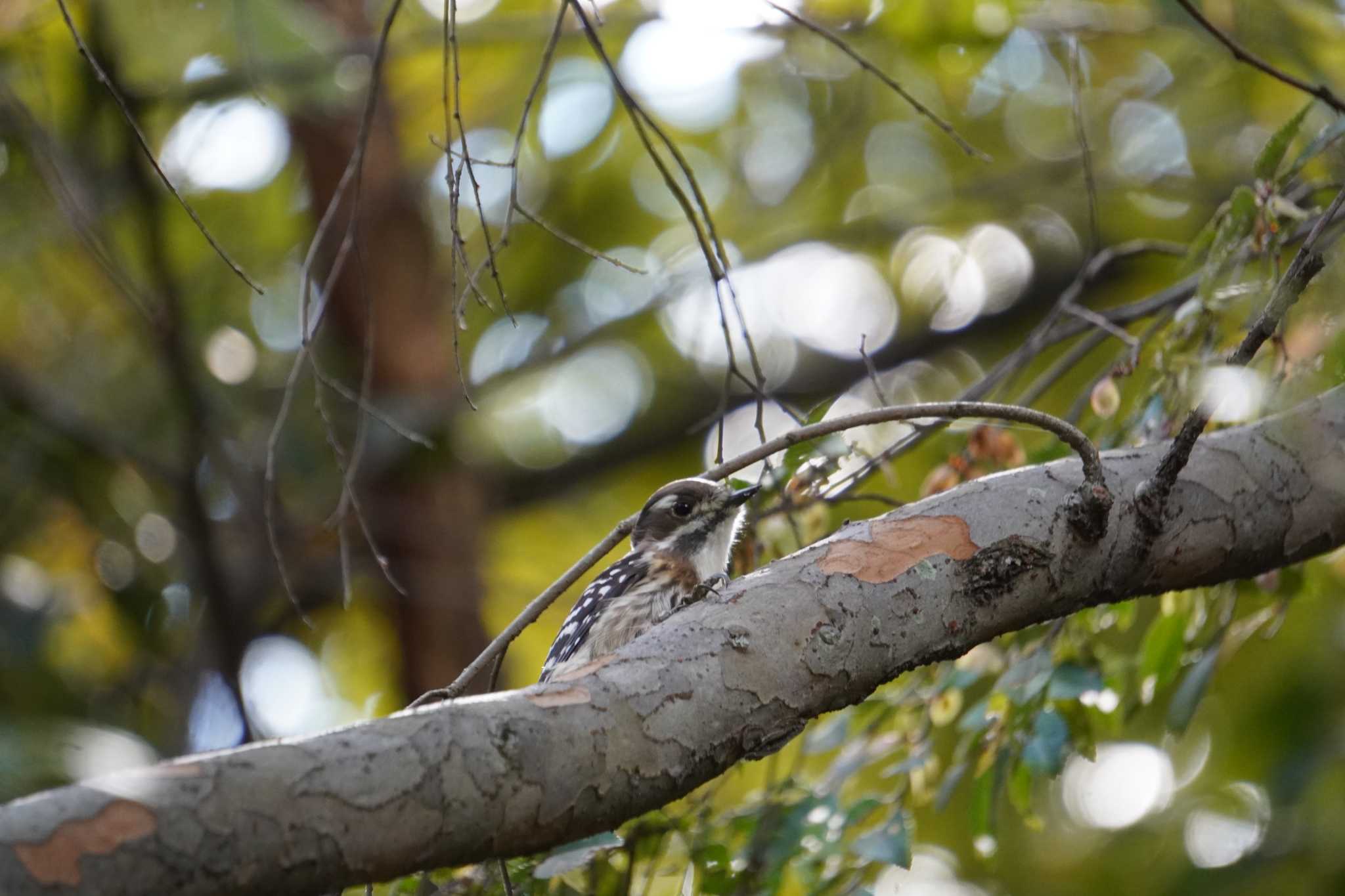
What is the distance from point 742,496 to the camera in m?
3.88

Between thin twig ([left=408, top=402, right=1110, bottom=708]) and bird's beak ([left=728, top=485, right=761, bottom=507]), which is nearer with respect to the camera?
thin twig ([left=408, top=402, right=1110, bottom=708])

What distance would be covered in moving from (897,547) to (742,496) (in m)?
1.43

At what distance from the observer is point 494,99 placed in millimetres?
7102

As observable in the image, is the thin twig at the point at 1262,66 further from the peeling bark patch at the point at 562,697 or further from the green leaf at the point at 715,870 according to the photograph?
the green leaf at the point at 715,870

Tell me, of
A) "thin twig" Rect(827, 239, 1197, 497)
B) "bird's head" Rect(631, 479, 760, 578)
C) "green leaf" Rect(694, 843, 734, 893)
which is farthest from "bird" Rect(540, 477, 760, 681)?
"green leaf" Rect(694, 843, 734, 893)

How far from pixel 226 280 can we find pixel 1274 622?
585 cm

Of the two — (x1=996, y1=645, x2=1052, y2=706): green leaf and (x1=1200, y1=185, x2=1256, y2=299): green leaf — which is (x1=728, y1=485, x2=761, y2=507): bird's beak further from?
(x1=1200, y1=185, x2=1256, y2=299): green leaf

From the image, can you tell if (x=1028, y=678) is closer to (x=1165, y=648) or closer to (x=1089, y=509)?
(x=1165, y=648)

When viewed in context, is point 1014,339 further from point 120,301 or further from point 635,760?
point 635,760

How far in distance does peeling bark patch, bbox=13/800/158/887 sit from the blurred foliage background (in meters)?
1.32

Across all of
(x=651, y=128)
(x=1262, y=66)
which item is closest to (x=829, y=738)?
(x=651, y=128)

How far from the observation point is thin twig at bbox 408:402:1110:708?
2.39 meters

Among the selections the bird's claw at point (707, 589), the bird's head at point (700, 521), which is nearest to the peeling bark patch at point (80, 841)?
the bird's claw at point (707, 589)

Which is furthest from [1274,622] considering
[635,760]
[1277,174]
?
[635,760]
